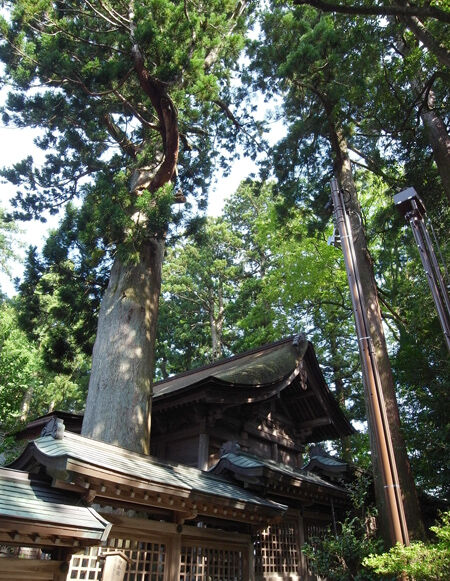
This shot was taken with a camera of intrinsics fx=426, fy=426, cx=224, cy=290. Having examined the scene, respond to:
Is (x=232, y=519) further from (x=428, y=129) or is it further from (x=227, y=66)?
(x=227, y=66)

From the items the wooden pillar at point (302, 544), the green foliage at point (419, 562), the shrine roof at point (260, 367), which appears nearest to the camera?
the green foliage at point (419, 562)

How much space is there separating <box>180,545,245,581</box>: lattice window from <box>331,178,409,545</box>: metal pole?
2444mm

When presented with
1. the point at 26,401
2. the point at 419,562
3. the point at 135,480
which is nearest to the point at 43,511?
the point at 135,480

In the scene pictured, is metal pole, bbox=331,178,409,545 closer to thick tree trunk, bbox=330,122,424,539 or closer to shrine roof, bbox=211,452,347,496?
thick tree trunk, bbox=330,122,424,539

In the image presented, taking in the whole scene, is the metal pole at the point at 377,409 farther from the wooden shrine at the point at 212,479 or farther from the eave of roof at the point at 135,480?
the wooden shrine at the point at 212,479

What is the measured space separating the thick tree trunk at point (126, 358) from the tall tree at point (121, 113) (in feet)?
0.06

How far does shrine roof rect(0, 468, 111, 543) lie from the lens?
3.67m

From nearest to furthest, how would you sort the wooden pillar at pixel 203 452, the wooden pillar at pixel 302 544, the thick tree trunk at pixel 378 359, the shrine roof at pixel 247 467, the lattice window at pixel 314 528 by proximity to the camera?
the shrine roof at pixel 247 467 < the thick tree trunk at pixel 378 359 < the wooden pillar at pixel 203 452 < the wooden pillar at pixel 302 544 < the lattice window at pixel 314 528

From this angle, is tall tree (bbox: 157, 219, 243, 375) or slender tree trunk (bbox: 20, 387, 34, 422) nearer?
slender tree trunk (bbox: 20, 387, 34, 422)

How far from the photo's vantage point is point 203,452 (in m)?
7.71

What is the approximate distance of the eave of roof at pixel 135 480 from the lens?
14.2 ft

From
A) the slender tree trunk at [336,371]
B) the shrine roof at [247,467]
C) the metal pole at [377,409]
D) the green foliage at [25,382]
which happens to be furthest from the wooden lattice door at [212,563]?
the slender tree trunk at [336,371]

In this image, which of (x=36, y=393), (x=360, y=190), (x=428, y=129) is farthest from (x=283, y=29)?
(x=36, y=393)

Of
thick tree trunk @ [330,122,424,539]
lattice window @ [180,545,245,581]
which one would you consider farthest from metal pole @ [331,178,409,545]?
lattice window @ [180,545,245,581]
